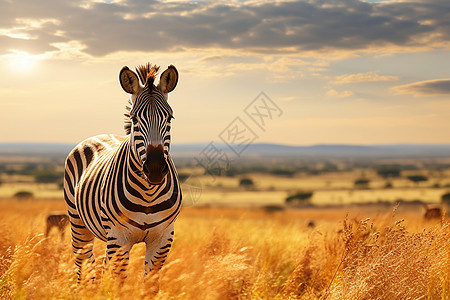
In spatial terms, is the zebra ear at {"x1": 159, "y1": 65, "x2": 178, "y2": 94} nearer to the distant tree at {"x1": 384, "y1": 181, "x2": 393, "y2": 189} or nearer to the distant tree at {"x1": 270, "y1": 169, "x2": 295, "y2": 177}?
the distant tree at {"x1": 384, "y1": 181, "x2": 393, "y2": 189}

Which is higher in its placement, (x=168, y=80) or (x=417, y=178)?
(x=168, y=80)

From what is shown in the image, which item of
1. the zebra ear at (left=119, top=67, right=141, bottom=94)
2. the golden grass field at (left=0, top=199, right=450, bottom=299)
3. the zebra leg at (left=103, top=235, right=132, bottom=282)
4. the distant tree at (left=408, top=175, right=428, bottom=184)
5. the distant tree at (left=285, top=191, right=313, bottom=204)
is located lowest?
the distant tree at (left=285, top=191, right=313, bottom=204)

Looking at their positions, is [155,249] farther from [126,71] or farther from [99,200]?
[126,71]

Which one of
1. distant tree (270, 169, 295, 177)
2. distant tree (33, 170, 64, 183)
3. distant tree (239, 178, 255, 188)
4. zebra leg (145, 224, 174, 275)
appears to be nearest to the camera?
zebra leg (145, 224, 174, 275)

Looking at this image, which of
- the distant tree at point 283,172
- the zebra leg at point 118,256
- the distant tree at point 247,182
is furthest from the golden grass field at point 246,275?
the distant tree at point 283,172

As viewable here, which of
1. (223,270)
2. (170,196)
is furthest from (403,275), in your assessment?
(170,196)

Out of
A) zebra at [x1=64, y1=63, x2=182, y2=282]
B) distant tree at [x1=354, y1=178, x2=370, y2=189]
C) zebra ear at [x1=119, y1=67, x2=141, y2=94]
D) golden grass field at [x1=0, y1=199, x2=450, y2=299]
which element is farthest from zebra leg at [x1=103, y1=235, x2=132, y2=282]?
distant tree at [x1=354, y1=178, x2=370, y2=189]

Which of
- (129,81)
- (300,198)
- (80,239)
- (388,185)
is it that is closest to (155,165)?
(129,81)

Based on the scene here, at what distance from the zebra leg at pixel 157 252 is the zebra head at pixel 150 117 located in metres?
0.98

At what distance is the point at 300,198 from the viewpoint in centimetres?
8944

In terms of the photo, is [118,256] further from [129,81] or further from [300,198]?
[300,198]

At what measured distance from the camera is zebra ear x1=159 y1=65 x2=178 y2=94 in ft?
17.8

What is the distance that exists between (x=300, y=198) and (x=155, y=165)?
284 ft

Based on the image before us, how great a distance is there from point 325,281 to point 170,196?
9.66ft
